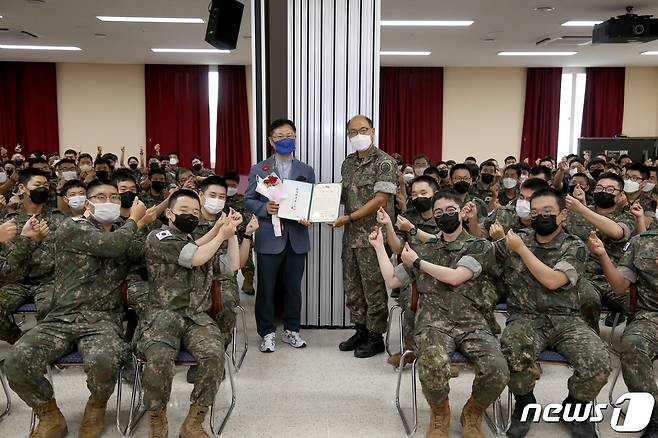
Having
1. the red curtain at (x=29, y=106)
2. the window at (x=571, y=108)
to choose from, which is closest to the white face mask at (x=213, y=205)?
the red curtain at (x=29, y=106)

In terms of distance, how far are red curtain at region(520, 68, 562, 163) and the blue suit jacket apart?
10861 mm

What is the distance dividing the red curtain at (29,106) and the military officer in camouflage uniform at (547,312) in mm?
12811

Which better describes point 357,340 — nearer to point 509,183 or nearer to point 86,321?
point 86,321

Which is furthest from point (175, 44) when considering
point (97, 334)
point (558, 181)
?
point (97, 334)

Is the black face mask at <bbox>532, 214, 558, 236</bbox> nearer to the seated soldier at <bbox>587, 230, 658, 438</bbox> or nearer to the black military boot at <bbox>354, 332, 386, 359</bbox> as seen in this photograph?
the seated soldier at <bbox>587, 230, 658, 438</bbox>

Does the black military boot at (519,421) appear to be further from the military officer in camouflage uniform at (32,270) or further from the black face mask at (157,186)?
the black face mask at (157,186)

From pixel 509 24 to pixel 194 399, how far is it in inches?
310

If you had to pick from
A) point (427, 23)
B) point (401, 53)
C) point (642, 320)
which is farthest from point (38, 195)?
point (401, 53)

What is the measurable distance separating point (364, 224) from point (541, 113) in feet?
36.3

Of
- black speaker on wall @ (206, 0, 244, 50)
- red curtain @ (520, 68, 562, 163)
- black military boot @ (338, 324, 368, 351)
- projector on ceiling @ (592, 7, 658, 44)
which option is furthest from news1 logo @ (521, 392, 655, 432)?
red curtain @ (520, 68, 562, 163)

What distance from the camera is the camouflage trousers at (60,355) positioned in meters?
2.88

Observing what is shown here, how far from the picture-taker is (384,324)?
171 inches

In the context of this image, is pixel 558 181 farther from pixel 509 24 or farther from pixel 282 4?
pixel 282 4

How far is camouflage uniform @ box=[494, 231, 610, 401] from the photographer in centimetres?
296
